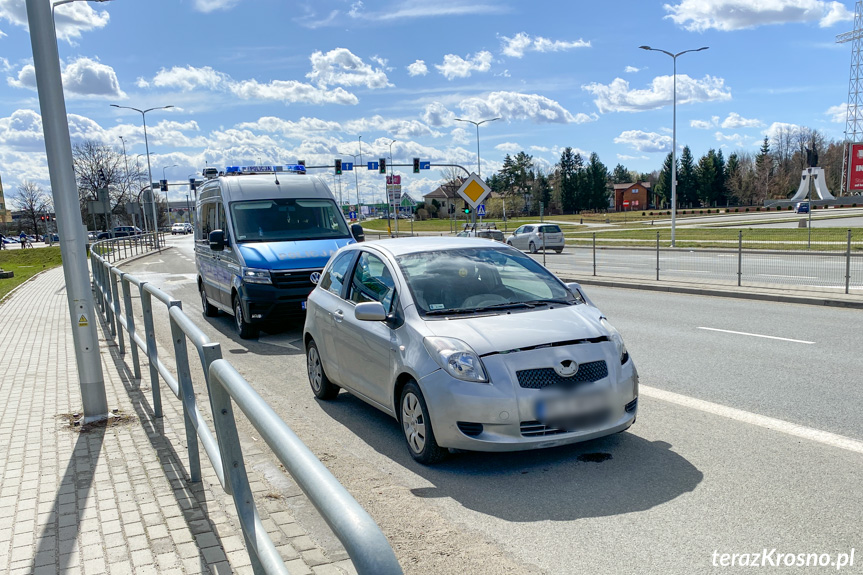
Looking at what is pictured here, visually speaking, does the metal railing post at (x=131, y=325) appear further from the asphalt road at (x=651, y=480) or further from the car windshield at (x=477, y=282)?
the car windshield at (x=477, y=282)

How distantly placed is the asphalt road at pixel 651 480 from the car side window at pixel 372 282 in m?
1.17

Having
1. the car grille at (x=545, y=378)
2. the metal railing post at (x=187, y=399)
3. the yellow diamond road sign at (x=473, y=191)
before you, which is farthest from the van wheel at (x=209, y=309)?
the yellow diamond road sign at (x=473, y=191)

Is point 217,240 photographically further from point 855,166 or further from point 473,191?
point 855,166

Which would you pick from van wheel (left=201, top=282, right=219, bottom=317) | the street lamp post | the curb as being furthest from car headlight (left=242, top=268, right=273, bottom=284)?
the curb

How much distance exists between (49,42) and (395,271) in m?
3.49

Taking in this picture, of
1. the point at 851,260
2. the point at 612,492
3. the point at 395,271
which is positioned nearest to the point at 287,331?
the point at 395,271

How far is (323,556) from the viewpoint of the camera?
367 cm

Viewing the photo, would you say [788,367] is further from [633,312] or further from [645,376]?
[633,312]

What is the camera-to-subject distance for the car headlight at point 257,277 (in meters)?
10.7

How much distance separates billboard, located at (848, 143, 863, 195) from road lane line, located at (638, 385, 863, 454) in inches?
3453

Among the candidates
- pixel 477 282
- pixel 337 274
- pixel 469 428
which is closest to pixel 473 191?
pixel 337 274

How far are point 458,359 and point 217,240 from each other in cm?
762

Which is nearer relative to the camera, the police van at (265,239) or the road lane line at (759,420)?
the road lane line at (759,420)

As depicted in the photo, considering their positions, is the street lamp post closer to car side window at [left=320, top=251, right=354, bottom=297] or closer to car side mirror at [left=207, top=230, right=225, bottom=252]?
car side window at [left=320, top=251, right=354, bottom=297]
